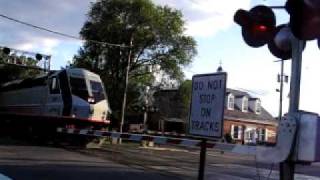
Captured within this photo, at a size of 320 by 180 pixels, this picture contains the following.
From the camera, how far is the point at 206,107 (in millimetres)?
9195

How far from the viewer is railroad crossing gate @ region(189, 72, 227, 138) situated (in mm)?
8891

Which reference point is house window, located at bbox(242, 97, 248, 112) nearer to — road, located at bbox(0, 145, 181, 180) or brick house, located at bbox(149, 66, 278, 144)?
brick house, located at bbox(149, 66, 278, 144)

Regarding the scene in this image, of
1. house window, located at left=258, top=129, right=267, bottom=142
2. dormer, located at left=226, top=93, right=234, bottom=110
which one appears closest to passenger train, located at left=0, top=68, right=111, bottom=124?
dormer, located at left=226, top=93, right=234, bottom=110

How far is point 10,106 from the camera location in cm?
4016

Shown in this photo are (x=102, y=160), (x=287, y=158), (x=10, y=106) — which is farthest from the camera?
(x=10, y=106)

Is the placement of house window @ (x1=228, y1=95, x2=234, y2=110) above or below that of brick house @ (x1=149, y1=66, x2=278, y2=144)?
above

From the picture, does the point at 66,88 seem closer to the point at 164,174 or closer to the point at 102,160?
the point at 102,160

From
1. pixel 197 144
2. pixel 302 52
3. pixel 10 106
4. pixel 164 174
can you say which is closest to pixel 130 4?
pixel 10 106

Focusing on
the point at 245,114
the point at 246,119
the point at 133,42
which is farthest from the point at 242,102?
the point at 133,42

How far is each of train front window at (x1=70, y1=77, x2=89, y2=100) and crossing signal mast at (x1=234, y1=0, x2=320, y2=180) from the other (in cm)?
2188

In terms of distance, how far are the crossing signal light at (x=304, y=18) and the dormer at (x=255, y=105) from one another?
66.3m

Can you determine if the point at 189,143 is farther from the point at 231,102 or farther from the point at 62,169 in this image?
the point at 231,102

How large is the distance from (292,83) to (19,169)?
962 cm

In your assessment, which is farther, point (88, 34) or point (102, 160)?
point (88, 34)
